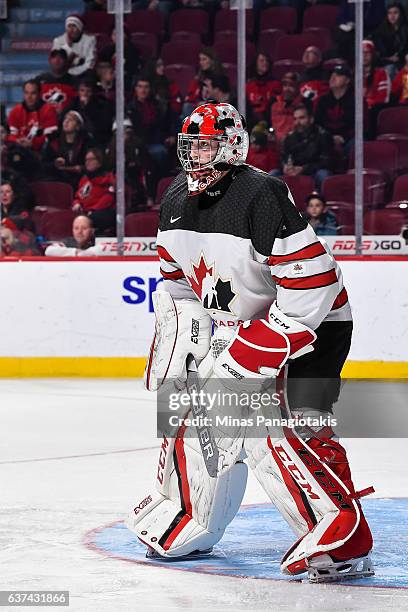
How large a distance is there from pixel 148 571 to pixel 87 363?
5124mm

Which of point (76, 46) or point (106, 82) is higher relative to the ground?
point (76, 46)

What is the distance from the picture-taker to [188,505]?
3.53 meters

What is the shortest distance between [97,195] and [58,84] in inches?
42.2

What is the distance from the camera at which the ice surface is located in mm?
3025

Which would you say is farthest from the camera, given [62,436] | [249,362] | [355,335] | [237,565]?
[355,335]

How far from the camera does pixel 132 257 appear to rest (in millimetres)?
8320

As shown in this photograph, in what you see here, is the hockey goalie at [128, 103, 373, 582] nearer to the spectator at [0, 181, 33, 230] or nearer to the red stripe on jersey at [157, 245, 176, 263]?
the red stripe on jersey at [157, 245, 176, 263]

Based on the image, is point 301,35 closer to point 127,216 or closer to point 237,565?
point 127,216

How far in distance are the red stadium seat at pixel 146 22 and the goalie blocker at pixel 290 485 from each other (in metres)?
5.62

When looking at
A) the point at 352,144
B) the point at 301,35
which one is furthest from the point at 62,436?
the point at 301,35

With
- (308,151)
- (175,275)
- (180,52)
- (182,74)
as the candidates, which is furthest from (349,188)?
(175,275)

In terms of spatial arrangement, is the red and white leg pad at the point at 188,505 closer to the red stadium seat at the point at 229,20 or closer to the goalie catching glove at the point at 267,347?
→ the goalie catching glove at the point at 267,347

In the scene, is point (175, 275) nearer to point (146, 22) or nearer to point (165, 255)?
point (165, 255)

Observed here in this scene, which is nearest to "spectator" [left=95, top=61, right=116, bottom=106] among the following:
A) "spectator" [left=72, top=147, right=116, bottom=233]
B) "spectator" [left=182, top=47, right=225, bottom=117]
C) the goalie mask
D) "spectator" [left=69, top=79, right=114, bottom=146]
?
"spectator" [left=69, top=79, right=114, bottom=146]
